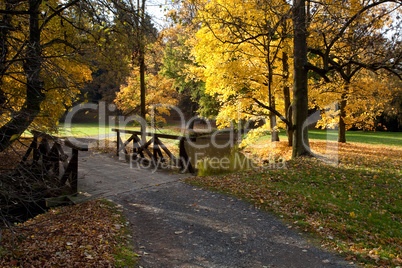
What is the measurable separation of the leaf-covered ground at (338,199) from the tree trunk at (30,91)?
4.50 meters

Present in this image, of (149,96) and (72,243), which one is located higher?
(149,96)

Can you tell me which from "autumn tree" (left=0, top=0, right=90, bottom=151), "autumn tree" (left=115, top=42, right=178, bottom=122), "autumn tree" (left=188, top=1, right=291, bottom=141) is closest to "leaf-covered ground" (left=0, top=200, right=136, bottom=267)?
"autumn tree" (left=0, top=0, right=90, bottom=151)

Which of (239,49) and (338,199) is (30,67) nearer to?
(338,199)

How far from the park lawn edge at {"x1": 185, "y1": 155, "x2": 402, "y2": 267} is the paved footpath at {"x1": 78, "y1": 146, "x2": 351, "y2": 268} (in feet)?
1.22

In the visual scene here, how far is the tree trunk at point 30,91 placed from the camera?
335 centimetres

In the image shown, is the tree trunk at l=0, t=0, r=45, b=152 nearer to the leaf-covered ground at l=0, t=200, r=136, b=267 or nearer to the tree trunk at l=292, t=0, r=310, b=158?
the leaf-covered ground at l=0, t=200, r=136, b=267

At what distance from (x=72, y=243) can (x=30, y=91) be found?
2722mm

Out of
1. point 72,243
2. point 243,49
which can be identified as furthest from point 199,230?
point 243,49

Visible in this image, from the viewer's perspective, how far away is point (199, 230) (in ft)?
16.5

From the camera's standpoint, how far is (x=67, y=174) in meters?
6.64

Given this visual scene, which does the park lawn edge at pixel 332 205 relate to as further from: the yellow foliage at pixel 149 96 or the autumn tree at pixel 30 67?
the yellow foliage at pixel 149 96

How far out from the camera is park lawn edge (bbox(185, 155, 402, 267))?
4449mm

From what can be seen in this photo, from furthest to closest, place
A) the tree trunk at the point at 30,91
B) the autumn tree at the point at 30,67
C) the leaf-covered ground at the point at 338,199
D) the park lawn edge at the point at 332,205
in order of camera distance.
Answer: the leaf-covered ground at the point at 338,199, the park lawn edge at the point at 332,205, the autumn tree at the point at 30,67, the tree trunk at the point at 30,91

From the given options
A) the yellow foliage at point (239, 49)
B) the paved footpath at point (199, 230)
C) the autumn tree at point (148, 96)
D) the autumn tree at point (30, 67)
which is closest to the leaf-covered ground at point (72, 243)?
the paved footpath at point (199, 230)
